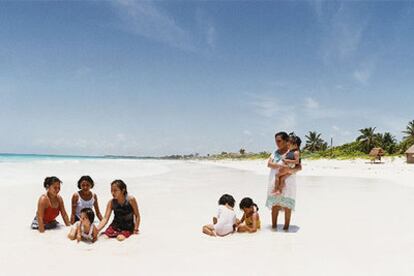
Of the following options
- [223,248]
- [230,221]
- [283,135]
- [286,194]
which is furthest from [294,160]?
[223,248]

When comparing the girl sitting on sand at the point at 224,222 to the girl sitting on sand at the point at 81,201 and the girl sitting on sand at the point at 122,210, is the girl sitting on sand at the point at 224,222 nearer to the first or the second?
the girl sitting on sand at the point at 122,210

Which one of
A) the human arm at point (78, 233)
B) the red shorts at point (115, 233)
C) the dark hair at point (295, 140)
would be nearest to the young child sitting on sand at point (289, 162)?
the dark hair at point (295, 140)

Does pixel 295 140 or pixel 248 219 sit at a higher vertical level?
pixel 295 140

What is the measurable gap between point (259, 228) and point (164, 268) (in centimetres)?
273

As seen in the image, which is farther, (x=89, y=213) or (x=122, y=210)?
(x=122, y=210)

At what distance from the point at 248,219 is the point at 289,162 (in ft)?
4.12

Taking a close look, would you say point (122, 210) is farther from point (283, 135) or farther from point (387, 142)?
point (387, 142)

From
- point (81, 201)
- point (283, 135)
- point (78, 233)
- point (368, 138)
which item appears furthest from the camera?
point (368, 138)

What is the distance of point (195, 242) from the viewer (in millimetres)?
5965

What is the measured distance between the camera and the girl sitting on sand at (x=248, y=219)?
6.63 metres

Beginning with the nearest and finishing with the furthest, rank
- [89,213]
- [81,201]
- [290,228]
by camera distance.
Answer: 1. [89,213]
2. [81,201]
3. [290,228]

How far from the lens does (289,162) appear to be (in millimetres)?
6461

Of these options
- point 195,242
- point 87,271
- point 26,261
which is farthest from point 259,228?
point 26,261

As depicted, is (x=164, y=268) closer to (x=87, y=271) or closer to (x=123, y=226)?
(x=87, y=271)
